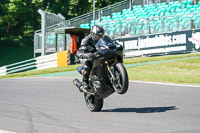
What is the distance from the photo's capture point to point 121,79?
7.04m

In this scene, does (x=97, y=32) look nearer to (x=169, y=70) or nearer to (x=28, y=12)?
(x=169, y=70)

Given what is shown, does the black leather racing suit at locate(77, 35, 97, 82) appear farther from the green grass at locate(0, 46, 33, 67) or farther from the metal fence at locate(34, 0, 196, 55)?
the green grass at locate(0, 46, 33, 67)

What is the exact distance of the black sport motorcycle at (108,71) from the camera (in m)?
7.05

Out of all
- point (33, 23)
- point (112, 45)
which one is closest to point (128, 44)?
point (112, 45)

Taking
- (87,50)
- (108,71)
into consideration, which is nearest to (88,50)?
(87,50)

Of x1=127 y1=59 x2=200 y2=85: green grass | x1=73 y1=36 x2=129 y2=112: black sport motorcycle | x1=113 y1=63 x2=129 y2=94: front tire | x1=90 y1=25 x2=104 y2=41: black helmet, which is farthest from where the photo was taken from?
x1=127 y1=59 x2=200 y2=85: green grass

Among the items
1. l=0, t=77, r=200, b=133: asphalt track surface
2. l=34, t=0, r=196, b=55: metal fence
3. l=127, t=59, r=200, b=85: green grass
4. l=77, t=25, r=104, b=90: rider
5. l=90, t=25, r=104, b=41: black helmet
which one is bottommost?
l=0, t=77, r=200, b=133: asphalt track surface

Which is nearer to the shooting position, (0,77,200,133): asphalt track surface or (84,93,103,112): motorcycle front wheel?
(0,77,200,133): asphalt track surface

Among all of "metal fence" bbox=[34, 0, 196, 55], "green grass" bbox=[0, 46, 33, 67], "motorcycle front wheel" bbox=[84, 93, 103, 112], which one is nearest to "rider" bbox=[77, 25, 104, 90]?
"motorcycle front wheel" bbox=[84, 93, 103, 112]

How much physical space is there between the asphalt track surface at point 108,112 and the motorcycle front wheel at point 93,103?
140 millimetres

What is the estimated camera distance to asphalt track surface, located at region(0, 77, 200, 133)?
6.24m

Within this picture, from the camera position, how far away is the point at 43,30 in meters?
28.2

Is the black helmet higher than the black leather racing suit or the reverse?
higher

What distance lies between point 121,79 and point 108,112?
3.61 ft
